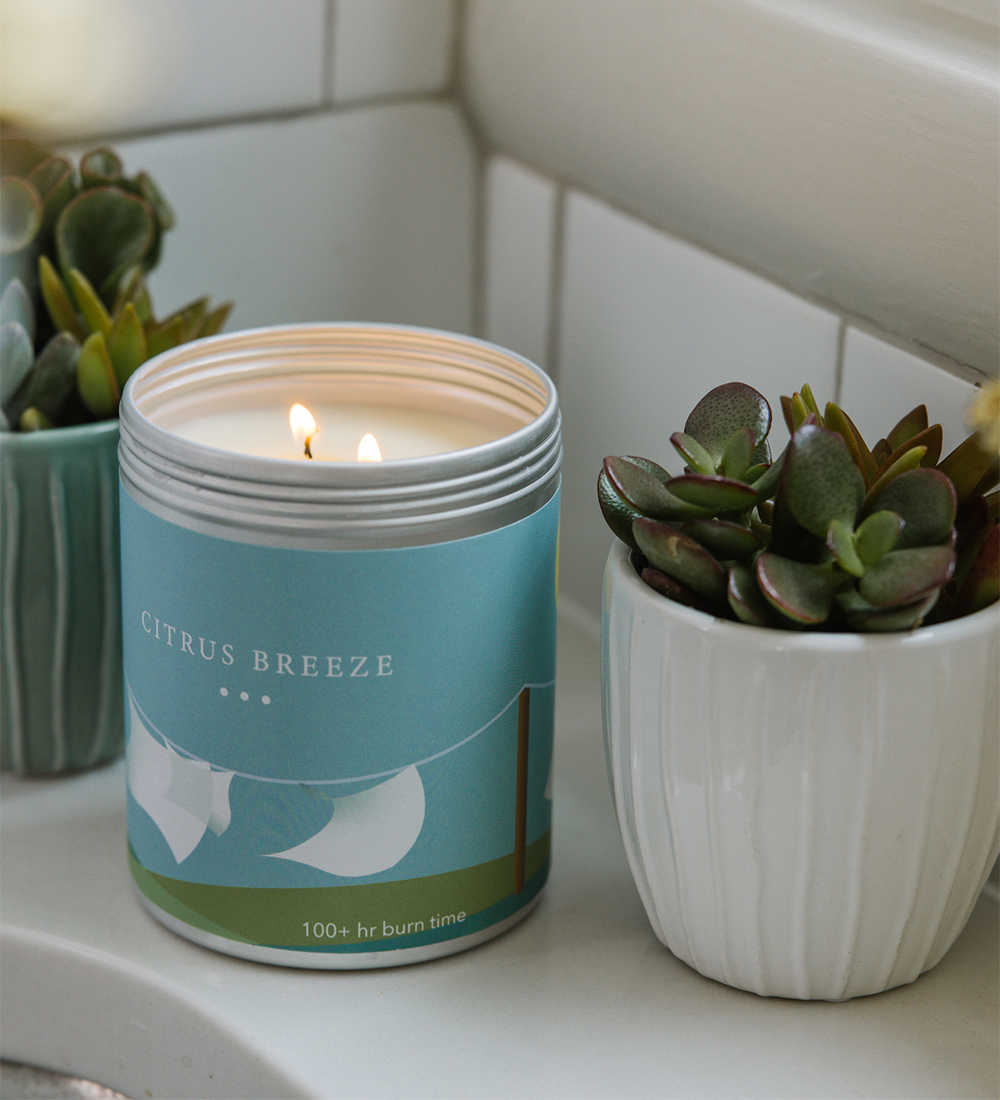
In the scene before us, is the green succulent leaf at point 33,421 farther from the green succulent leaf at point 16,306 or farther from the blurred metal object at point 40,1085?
the blurred metal object at point 40,1085

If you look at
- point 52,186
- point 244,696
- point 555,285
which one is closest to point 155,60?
point 52,186

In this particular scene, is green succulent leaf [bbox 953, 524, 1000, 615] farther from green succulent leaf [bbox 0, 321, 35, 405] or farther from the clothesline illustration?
green succulent leaf [bbox 0, 321, 35, 405]

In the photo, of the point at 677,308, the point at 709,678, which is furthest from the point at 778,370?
the point at 709,678

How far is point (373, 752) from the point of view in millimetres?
386

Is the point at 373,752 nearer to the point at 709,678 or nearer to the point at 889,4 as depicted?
the point at 709,678

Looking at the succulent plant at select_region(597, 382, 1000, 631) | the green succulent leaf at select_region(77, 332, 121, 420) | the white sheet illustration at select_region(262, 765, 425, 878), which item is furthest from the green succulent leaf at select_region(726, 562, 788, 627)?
the green succulent leaf at select_region(77, 332, 121, 420)

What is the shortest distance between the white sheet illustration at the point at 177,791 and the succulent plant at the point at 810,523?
0.44ft

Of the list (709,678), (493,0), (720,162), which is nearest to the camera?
(709,678)

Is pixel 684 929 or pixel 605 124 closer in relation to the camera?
pixel 684 929

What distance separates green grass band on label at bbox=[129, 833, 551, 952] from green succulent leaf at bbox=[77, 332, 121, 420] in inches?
6.2

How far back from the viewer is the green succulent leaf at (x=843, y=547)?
0.34m

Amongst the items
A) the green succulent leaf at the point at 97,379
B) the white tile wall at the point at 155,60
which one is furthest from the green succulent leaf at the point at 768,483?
the white tile wall at the point at 155,60

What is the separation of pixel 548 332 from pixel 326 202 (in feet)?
0.37

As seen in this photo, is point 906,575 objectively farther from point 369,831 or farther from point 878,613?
point 369,831
